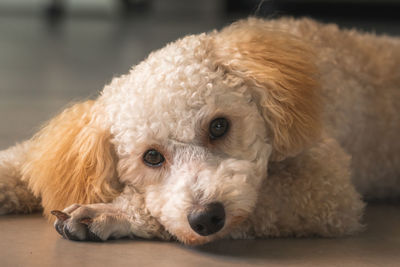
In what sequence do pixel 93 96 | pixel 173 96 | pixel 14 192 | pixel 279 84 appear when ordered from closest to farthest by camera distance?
1. pixel 173 96
2. pixel 279 84
3. pixel 14 192
4. pixel 93 96

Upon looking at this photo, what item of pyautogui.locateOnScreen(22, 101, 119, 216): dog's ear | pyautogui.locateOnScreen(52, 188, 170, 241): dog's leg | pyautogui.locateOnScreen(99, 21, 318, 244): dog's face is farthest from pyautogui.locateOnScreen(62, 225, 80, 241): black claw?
pyautogui.locateOnScreen(99, 21, 318, 244): dog's face

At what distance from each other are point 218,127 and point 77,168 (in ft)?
1.58

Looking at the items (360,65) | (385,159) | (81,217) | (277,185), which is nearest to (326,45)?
(360,65)

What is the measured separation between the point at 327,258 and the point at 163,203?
518 mm

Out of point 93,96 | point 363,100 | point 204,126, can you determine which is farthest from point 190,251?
point 93,96

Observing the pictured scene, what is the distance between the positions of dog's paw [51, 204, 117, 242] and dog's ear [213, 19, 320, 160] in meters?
0.58

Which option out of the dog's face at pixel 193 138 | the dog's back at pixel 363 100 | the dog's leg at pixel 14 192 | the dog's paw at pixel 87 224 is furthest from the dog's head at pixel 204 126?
the dog's back at pixel 363 100

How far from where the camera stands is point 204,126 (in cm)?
214

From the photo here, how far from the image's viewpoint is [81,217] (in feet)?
7.05

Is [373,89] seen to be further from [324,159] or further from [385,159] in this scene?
[324,159]

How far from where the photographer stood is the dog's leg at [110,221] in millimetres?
2156

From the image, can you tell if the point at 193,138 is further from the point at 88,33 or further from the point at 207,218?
the point at 88,33

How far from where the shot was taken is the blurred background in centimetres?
456

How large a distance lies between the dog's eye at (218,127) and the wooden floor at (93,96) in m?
0.34
